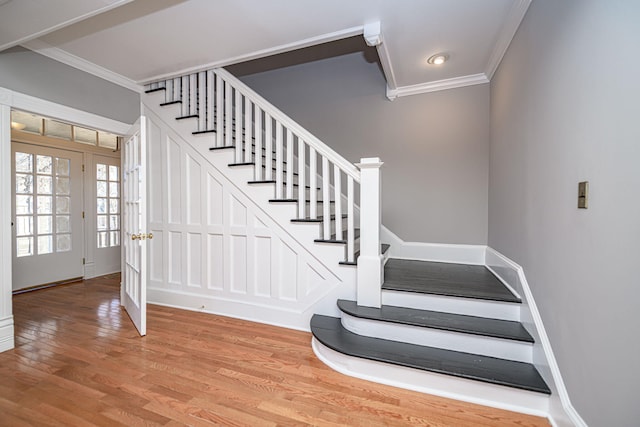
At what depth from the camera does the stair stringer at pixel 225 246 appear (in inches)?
96.0

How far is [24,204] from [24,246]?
1.92 feet

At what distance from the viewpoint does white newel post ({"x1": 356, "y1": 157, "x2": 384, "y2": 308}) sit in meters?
2.08

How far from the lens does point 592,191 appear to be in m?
1.15

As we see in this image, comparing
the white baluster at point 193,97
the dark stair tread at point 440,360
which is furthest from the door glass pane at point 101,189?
the dark stair tread at point 440,360

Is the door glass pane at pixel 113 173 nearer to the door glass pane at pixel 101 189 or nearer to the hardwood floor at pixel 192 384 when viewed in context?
the door glass pane at pixel 101 189

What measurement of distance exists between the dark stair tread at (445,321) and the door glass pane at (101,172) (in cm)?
486

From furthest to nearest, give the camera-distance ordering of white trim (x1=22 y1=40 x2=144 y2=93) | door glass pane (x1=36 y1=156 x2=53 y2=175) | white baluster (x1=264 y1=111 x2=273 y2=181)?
1. door glass pane (x1=36 y1=156 x2=53 y2=175)
2. white baluster (x1=264 y1=111 x2=273 y2=181)
3. white trim (x1=22 y1=40 x2=144 y2=93)

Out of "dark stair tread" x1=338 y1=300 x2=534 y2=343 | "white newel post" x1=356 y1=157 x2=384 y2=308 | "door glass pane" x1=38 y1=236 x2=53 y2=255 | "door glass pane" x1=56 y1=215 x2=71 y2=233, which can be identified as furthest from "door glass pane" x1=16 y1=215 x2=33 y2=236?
"white newel post" x1=356 y1=157 x2=384 y2=308

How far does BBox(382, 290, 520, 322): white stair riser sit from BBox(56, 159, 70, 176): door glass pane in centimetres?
504

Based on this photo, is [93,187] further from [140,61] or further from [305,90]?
[305,90]

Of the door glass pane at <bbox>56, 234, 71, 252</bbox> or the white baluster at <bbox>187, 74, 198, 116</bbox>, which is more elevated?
the white baluster at <bbox>187, 74, 198, 116</bbox>

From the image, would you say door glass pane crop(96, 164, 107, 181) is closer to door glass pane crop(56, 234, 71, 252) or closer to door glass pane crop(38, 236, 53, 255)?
door glass pane crop(56, 234, 71, 252)

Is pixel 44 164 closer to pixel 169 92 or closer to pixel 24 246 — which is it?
pixel 24 246

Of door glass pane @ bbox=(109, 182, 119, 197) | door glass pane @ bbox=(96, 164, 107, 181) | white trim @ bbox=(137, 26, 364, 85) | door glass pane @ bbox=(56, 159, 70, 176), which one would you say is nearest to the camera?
white trim @ bbox=(137, 26, 364, 85)
